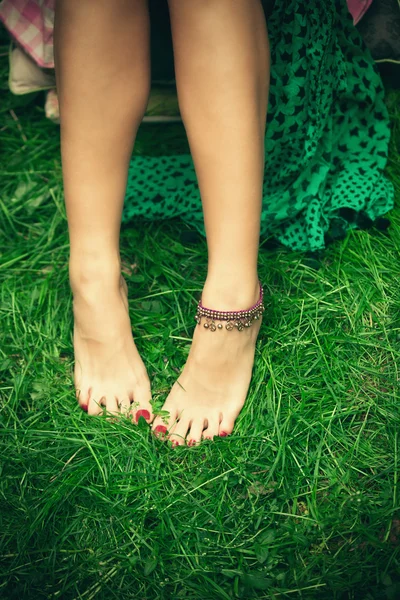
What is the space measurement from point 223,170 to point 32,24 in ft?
2.94

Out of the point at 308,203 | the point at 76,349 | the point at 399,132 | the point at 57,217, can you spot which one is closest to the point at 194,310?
the point at 76,349

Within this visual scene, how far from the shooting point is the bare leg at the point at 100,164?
110 cm

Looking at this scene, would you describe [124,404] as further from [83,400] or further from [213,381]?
[213,381]

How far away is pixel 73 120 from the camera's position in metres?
1.18

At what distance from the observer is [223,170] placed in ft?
3.73

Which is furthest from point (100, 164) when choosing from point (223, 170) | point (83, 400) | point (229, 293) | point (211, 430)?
point (211, 430)

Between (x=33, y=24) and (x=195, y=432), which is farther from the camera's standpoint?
(x=33, y=24)

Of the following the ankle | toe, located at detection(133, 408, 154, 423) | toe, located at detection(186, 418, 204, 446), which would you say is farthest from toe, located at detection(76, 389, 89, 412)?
the ankle

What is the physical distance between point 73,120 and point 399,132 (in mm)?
1054

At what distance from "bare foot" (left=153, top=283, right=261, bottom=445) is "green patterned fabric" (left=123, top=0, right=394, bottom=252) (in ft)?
Answer: 1.23

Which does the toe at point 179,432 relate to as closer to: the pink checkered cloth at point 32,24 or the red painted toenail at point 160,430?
the red painted toenail at point 160,430

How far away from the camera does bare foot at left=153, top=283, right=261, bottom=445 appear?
126cm

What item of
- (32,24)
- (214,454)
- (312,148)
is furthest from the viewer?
(32,24)

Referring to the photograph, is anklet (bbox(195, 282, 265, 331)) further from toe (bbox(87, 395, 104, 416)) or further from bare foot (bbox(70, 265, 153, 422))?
toe (bbox(87, 395, 104, 416))
